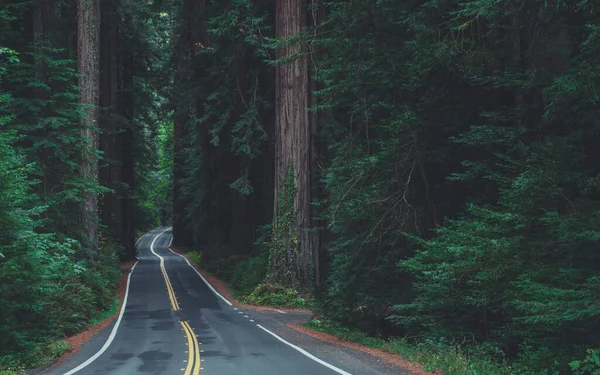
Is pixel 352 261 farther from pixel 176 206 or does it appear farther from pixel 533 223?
pixel 176 206

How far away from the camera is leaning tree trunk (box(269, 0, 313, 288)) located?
23375mm

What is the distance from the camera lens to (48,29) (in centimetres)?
2358

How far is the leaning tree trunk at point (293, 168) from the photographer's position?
23375 mm

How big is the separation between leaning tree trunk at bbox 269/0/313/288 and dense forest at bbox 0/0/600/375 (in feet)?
0.21

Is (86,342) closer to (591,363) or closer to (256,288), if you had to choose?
(256,288)

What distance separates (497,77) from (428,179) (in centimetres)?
376

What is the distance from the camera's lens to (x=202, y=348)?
1401cm

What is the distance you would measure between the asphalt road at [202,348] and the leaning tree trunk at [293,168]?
9.85ft

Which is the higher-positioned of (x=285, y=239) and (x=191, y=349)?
(x=285, y=239)

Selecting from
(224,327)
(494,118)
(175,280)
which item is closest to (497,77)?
(494,118)

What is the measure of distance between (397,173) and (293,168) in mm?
9301

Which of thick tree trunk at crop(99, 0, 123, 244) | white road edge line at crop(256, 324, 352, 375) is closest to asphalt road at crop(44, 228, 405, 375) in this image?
white road edge line at crop(256, 324, 352, 375)

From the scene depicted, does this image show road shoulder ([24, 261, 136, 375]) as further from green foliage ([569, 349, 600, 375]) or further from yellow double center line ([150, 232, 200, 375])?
green foliage ([569, 349, 600, 375])

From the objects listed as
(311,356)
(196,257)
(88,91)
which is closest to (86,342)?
(311,356)
